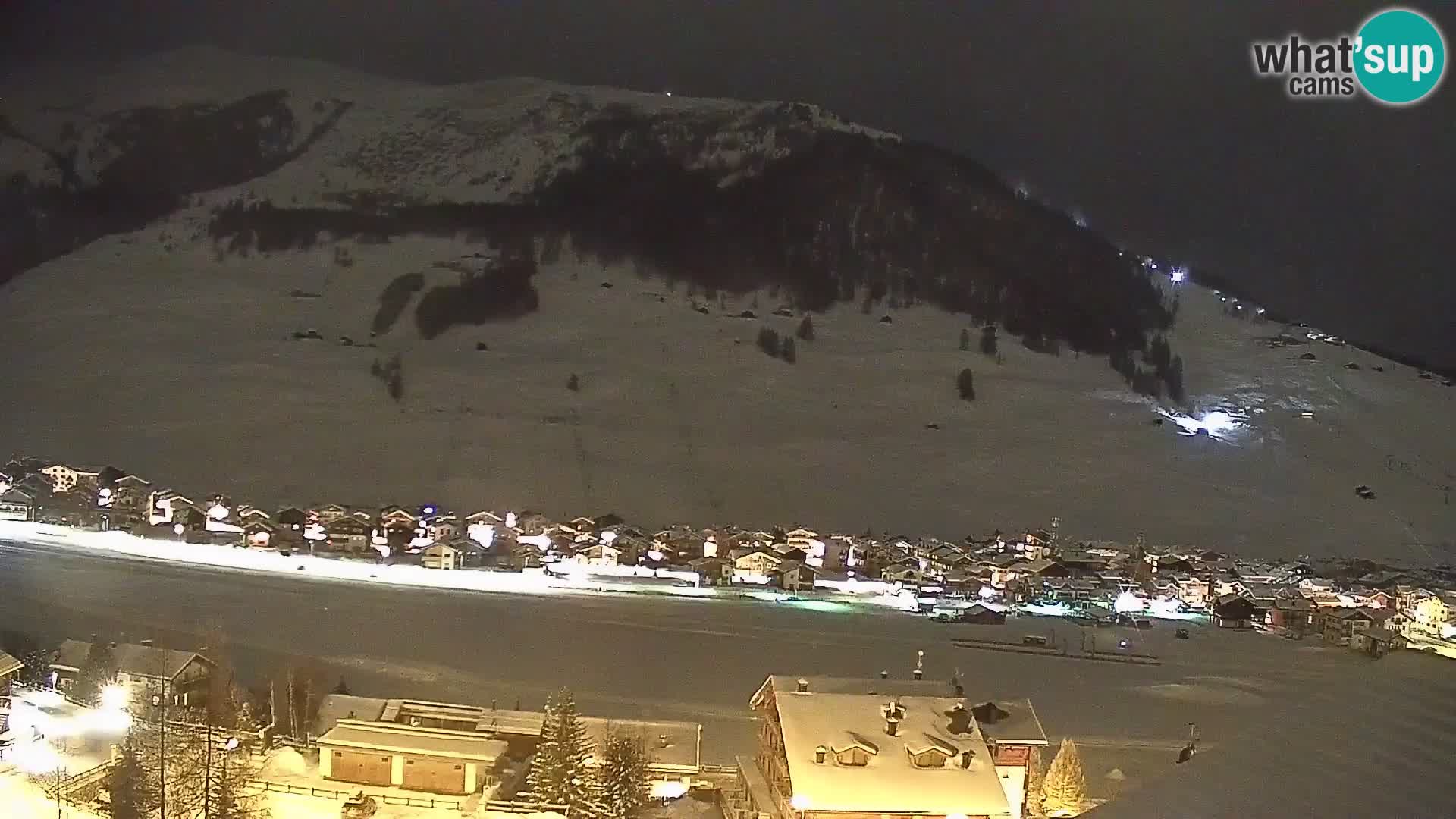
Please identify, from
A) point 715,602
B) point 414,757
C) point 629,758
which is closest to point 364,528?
point 715,602

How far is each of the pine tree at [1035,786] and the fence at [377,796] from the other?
230cm

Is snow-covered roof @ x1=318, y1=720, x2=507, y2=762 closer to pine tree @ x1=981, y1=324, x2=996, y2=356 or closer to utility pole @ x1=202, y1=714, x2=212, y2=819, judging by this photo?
utility pole @ x1=202, y1=714, x2=212, y2=819

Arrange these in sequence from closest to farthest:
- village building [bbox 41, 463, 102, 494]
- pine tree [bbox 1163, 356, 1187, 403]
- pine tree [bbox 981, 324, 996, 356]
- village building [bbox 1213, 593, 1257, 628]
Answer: village building [bbox 1213, 593, 1257, 628] → village building [bbox 41, 463, 102, 494] → pine tree [bbox 1163, 356, 1187, 403] → pine tree [bbox 981, 324, 996, 356]

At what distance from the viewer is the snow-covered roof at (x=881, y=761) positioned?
3570 mm

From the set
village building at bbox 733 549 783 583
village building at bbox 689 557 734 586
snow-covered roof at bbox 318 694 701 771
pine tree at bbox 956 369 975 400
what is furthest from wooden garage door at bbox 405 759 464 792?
pine tree at bbox 956 369 975 400

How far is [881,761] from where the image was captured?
145 inches

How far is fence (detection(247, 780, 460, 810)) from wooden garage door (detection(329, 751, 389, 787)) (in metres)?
0.08

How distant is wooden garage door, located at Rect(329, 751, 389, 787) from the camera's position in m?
4.32

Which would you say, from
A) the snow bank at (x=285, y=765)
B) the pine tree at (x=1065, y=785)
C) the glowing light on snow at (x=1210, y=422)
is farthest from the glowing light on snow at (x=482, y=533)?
the glowing light on snow at (x=1210, y=422)

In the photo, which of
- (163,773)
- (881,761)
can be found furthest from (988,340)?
(163,773)

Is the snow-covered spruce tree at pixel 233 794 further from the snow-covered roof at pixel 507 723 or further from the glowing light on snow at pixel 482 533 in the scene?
the glowing light on snow at pixel 482 533

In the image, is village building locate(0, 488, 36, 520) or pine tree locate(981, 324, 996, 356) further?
pine tree locate(981, 324, 996, 356)

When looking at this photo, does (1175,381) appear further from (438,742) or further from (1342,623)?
(438,742)

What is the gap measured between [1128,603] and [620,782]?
7.56 meters
